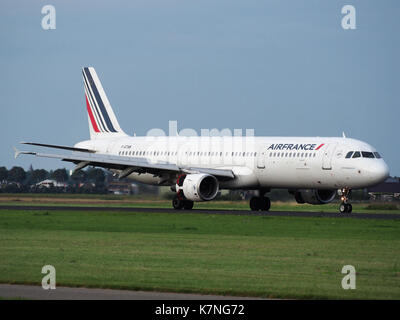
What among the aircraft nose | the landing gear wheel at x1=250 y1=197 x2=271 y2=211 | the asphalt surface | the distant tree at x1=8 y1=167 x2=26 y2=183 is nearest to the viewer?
the asphalt surface

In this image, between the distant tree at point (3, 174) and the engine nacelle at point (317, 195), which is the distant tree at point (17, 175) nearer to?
the distant tree at point (3, 174)

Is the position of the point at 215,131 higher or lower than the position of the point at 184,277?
higher

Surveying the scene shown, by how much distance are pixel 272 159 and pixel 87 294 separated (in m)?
31.9

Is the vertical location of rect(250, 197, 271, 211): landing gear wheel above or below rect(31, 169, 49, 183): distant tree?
below

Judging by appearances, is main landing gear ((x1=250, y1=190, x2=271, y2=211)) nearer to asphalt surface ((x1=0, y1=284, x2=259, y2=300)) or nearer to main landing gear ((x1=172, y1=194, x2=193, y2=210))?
main landing gear ((x1=172, y1=194, x2=193, y2=210))

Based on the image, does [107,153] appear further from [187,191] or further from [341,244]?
[341,244]

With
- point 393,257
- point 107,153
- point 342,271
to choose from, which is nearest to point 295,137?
point 107,153

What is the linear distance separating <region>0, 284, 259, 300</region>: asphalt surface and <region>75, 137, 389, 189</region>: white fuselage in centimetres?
2896

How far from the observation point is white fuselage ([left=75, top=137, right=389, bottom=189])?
1831 inches

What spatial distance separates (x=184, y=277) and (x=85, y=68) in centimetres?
4516

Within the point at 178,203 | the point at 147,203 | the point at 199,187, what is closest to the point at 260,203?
the point at 178,203

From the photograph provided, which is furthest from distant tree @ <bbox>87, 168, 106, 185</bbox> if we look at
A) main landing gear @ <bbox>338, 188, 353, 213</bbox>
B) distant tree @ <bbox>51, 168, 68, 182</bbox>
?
main landing gear @ <bbox>338, 188, 353, 213</bbox>
